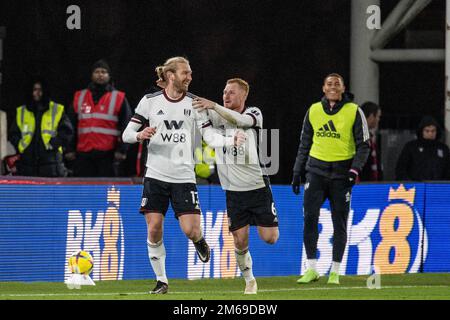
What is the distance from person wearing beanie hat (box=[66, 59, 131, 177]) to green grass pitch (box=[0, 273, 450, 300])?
1.93m

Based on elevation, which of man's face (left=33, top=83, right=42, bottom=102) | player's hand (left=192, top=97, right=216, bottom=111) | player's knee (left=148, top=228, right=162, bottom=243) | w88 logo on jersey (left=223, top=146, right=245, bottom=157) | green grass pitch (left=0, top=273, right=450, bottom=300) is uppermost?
man's face (left=33, top=83, right=42, bottom=102)

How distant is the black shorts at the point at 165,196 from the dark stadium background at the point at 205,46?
22.0ft

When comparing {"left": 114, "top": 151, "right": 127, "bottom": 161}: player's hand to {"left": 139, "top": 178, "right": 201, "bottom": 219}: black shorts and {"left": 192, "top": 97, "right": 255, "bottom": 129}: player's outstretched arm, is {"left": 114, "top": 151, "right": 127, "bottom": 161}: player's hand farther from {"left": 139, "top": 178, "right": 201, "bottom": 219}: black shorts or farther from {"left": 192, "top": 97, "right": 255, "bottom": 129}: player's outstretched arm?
{"left": 139, "top": 178, "right": 201, "bottom": 219}: black shorts

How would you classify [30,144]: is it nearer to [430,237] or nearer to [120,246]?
[120,246]

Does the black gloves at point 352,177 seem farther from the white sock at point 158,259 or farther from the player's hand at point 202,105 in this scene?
the white sock at point 158,259

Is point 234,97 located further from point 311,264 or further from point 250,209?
point 311,264

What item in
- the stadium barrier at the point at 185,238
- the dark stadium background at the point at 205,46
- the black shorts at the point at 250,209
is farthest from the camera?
the dark stadium background at the point at 205,46

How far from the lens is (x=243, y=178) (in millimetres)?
14547

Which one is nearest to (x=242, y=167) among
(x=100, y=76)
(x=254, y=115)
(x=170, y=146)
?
(x=254, y=115)

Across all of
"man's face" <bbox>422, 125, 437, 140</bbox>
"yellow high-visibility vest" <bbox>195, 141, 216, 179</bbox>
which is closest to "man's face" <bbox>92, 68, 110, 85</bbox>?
"yellow high-visibility vest" <bbox>195, 141, 216, 179</bbox>

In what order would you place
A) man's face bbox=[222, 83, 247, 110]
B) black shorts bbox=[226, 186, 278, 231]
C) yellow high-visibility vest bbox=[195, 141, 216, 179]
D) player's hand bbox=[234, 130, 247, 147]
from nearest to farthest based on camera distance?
player's hand bbox=[234, 130, 247, 147]
man's face bbox=[222, 83, 247, 110]
black shorts bbox=[226, 186, 278, 231]
yellow high-visibility vest bbox=[195, 141, 216, 179]

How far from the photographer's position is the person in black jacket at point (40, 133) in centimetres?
1734

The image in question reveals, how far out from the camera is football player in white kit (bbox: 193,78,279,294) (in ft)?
47.0

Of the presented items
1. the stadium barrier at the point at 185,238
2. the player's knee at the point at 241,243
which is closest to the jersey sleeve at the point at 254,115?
the player's knee at the point at 241,243
